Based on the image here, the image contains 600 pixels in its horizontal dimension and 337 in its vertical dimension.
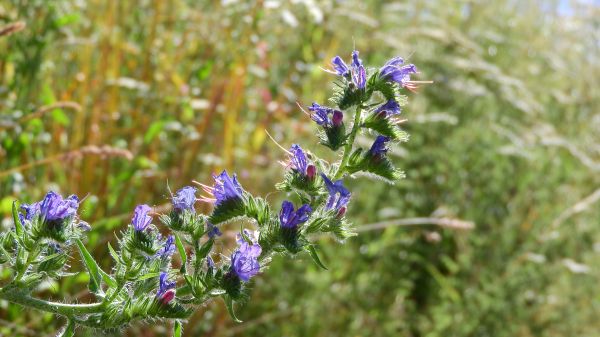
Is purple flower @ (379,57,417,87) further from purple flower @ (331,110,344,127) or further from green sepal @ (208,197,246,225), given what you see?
green sepal @ (208,197,246,225)

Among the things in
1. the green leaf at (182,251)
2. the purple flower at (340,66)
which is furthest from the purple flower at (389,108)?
the green leaf at (182,251)

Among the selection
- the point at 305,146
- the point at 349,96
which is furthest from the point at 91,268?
the point at 305,146

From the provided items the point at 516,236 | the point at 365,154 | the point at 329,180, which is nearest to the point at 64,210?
the point at 329,180

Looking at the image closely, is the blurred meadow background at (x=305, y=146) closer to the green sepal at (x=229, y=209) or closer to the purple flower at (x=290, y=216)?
the green sepal at (x=229, y=209)

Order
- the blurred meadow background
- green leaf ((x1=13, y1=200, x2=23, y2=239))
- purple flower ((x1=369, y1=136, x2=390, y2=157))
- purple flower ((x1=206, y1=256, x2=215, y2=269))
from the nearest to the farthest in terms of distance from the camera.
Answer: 1. green leaf ((x1=13, y1=200, x2=23, y2=239))
2. purple flower ((x1=206, y1=256, x2=215, y2=269))
3. purple flower ((x1=369, y1=136, x2=390, y2=157))
4. the blurred meadow background

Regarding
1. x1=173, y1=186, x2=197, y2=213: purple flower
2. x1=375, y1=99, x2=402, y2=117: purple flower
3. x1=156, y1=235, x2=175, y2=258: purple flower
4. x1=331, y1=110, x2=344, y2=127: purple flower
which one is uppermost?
x1=375, y1=99, x2=402, y2=117: purple flower

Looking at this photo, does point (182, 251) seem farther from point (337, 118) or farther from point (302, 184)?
point (337, 118)

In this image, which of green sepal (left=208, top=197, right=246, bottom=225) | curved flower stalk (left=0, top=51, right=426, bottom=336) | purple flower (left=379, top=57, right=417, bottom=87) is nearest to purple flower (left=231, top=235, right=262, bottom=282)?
curved flower stalk (left=0, top=51, right=426, bottom=336)
